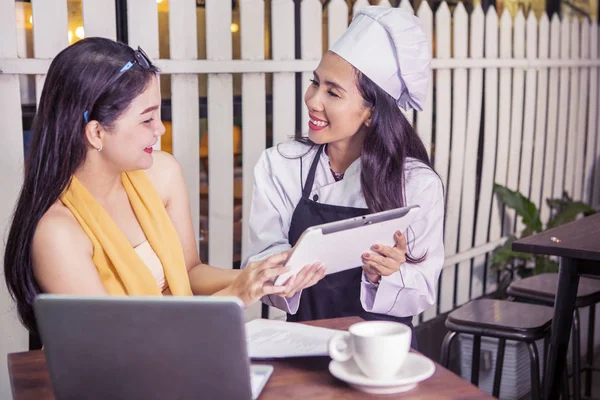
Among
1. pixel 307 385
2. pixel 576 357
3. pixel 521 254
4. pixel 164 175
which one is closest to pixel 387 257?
pixel 307 385

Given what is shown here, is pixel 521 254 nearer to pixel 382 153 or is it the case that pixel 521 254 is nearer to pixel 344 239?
pixel 382 153

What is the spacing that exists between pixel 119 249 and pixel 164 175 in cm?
41

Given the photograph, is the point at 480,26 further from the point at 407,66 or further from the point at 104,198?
the point at 104,198

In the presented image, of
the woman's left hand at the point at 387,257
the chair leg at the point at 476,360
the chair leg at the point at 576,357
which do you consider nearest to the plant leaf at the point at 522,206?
the chair leg at the point at 576,357

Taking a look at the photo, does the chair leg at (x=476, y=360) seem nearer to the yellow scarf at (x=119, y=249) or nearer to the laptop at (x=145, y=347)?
the yellow scarf at (x=119, y=249)

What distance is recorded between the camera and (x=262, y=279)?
6.02ft

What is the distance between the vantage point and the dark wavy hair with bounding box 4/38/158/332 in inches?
79.4

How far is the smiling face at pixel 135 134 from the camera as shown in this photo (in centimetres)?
213

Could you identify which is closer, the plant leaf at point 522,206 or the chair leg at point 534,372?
the chair leg at point 534,372

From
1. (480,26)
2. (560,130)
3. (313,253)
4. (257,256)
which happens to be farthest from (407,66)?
(560,130)

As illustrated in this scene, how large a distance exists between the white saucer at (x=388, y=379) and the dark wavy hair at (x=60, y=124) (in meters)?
0.86

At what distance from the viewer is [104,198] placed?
2287mm

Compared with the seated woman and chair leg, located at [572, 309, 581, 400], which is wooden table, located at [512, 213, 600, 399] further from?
the seated woman

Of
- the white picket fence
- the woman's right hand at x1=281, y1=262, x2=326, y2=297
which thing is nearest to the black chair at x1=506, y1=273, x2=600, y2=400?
the white picket fence
